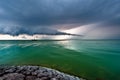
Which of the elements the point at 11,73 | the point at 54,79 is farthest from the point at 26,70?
the point at 54,79

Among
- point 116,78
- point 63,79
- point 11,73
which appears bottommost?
point 116,78

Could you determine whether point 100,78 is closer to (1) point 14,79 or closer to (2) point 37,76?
(2) point 37,76

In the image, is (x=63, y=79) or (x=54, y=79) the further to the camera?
(x=63, y=79)

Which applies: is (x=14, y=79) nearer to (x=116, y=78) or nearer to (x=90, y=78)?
(x=90, y=78)

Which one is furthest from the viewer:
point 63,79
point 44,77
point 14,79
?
point 63,79

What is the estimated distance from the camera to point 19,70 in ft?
18.2

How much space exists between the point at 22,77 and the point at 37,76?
2.09ft

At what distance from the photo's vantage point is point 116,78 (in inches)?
402

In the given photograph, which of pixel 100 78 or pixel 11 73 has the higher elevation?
pixel 11 73

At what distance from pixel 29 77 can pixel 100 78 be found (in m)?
7.11

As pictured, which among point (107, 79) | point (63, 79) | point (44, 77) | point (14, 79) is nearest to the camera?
point (14, 79)

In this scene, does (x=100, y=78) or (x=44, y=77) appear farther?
(x=100, y=78)

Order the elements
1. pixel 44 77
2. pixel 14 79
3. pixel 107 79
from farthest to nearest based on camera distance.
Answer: pixel 107 79 → pixel 44 77 → pixel 14 79

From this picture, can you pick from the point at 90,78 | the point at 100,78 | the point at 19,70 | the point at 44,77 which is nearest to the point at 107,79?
the point at 100,78
